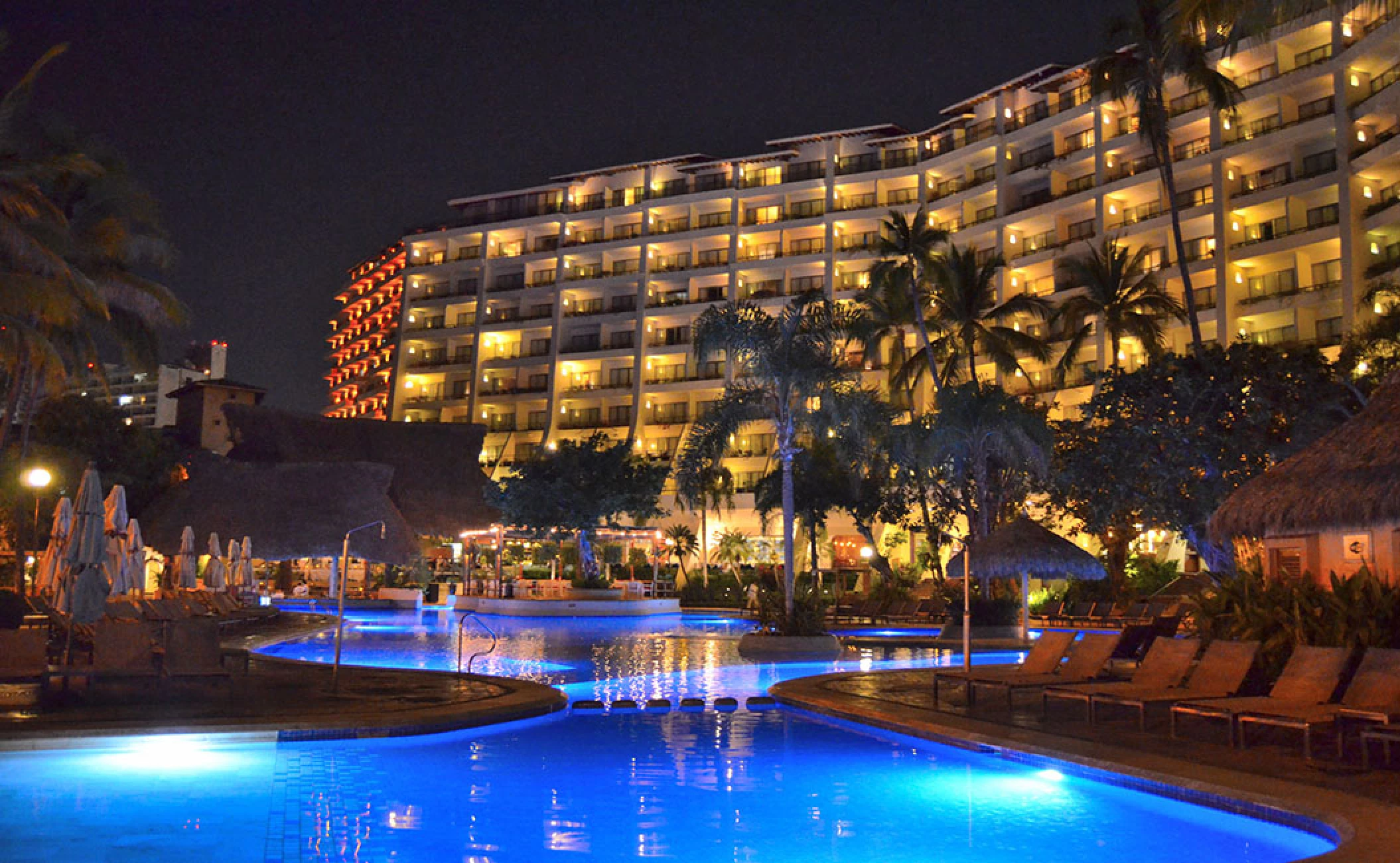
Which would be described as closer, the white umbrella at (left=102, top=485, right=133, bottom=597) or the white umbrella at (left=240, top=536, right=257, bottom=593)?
the white umbrella at (left=102, top=485, right=133, bottom=597)

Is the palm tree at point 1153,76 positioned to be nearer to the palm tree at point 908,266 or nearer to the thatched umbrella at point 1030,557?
the palm tree at point 908,266

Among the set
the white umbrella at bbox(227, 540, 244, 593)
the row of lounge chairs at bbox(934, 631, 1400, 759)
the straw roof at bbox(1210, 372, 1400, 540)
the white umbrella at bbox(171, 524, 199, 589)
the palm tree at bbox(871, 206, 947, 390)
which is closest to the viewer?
the row of lounge chairs at bbox(934, 631, 1400, 759)

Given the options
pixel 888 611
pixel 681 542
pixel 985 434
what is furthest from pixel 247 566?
pixel 681 542

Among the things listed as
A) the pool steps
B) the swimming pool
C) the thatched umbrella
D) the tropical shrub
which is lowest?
the swimming pool

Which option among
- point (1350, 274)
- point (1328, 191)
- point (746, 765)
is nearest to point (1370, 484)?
point (746, 765)

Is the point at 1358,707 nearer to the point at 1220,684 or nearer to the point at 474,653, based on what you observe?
the point at 1220,684

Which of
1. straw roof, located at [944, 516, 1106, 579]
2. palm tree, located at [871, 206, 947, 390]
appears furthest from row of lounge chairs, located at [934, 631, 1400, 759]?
palm tree, located at [871, 206, 947, 390]

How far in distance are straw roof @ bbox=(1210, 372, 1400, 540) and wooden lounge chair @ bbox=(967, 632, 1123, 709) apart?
326 centimetres

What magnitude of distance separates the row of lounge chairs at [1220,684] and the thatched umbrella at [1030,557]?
878cm

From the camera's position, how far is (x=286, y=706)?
11.4 metres

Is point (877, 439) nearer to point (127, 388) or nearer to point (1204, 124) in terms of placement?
point (1204, 124)

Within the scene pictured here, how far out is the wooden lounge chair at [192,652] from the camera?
41.1 feet

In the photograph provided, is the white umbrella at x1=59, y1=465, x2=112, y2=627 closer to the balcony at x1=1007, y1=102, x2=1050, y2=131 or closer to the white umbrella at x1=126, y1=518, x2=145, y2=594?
the white umbrella at x1=126, y1=518, x2=145, y2=594

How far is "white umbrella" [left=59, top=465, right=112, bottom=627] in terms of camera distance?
14047 millimetres
